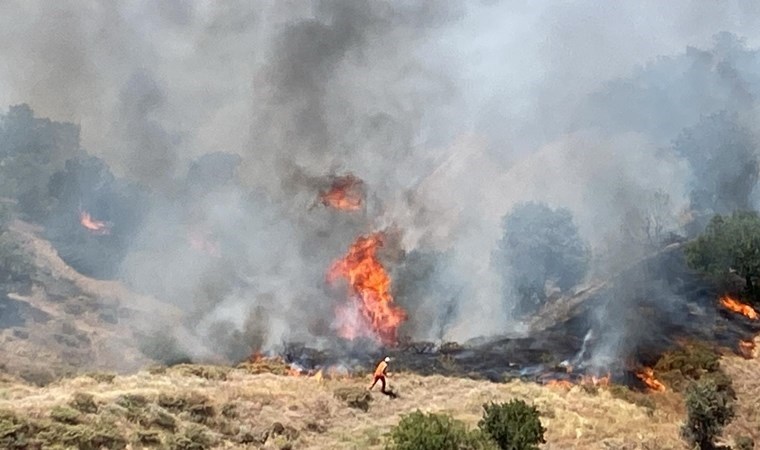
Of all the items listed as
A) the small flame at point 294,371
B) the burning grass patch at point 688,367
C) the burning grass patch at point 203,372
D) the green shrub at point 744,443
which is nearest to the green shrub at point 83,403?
the burning grass patch at point 203,372

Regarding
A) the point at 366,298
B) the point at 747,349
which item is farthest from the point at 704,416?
the point at 366,298

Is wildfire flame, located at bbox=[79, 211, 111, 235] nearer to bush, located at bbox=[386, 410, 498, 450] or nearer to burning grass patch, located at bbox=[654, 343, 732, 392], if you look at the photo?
bush, located at bbox=[386, 410, 498, 450]

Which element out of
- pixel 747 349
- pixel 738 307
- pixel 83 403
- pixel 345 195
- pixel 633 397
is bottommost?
pixel 633 397

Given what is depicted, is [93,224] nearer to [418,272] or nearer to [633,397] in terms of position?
[418,272]

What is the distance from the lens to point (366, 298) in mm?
50438

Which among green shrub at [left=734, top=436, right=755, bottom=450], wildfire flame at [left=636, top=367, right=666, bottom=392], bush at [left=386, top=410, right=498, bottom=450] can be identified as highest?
wildfire flame at [left=636, top=367, right=666, bottom=392]

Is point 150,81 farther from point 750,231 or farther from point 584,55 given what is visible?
point 750,231

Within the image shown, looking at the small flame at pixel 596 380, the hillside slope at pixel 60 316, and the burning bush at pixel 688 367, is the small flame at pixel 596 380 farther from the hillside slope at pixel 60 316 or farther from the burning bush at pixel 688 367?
the hillside slope at pixel 60 316

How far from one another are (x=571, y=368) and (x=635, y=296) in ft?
30.0

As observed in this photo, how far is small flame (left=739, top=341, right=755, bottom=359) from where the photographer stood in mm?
34878

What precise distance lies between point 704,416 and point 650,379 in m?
10.2

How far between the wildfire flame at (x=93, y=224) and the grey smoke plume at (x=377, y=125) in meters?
2.87

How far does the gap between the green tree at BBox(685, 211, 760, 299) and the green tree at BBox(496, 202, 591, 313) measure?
7.78 meters

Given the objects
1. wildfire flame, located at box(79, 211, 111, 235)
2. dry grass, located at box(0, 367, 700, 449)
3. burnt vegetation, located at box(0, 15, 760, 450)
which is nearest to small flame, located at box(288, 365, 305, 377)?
burnt vegetation, located at box(0, 15, 760, 450)
